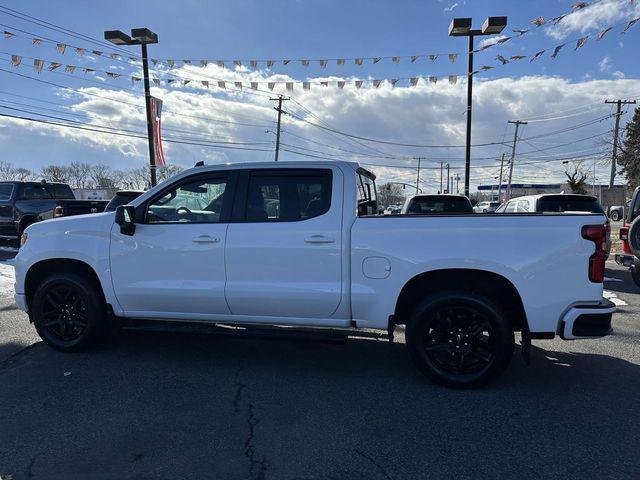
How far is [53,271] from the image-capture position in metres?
4.92

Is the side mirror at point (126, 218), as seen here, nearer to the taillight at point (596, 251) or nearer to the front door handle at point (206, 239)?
the front door handle at point (206, 239)

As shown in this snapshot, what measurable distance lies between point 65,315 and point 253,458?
Result: 300 cm

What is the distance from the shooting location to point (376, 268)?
399 cm

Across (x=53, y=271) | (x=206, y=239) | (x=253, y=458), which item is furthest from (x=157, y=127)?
(x=253, y=458)

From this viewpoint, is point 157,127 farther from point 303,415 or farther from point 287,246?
point 303,415

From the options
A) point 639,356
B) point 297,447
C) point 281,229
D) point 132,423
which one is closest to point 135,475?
point 132,423

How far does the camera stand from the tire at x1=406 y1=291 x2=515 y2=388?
12.6 feet

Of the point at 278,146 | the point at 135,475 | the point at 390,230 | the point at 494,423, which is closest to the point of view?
the point at 135,475

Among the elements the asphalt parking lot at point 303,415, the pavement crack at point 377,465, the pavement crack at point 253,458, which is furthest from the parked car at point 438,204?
the pavement crack at point 377,465

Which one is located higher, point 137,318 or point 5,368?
point 137,318

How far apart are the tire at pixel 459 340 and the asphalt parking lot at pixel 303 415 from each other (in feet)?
0.59

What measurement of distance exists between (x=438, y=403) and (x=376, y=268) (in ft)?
3.94

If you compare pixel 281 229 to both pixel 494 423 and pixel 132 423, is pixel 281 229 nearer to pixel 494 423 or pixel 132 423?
pixel 132 423

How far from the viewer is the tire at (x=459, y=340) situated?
385 cm
